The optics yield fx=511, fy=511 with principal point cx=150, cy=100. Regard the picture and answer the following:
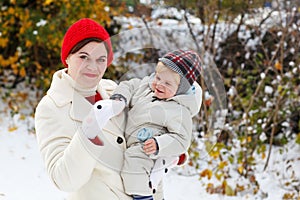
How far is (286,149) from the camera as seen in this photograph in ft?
13.4

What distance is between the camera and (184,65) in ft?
3.72

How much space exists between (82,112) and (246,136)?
2846 millimetres

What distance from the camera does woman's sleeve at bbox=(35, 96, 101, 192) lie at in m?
1.20

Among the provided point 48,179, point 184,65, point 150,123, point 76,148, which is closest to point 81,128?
point 76,148

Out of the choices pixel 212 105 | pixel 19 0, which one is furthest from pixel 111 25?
pixel 212 105

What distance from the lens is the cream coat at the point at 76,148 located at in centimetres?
119

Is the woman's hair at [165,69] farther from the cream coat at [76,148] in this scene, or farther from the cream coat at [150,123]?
the cream coat at [76,148]

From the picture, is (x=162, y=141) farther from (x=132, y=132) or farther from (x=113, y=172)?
(x=113, y=172)

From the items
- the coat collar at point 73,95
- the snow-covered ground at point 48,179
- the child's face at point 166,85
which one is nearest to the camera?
the child's face at point 166,85

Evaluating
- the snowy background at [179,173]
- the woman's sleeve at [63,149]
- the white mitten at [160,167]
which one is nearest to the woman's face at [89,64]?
the woman's sleeve at [63,149]

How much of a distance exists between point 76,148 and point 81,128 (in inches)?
2.1

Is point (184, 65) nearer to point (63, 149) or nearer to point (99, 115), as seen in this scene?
point (99, 115)

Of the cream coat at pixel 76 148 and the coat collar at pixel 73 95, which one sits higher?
the coat collar at pixel 73 95

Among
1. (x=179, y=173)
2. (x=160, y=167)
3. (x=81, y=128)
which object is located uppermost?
(x=81, y=128)
